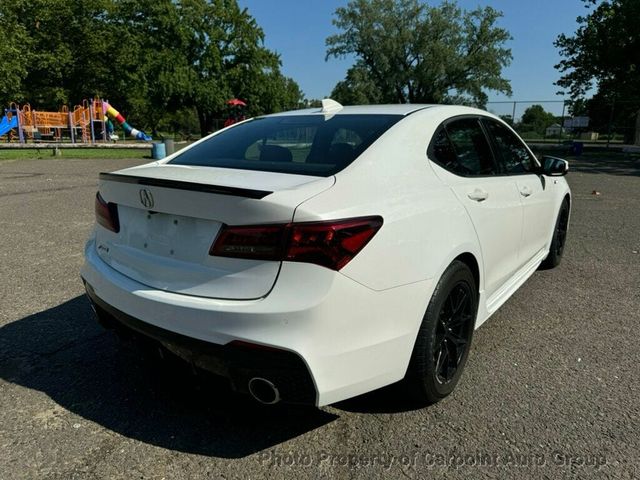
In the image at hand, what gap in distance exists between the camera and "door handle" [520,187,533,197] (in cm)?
356

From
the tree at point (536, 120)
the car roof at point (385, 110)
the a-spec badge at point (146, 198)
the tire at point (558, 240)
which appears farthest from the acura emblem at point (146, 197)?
the tree at point (536, 120)

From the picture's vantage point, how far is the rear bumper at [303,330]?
193cm

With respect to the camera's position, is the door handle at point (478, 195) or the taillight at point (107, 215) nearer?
the taillight at point (107, 215)

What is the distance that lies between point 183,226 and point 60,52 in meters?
44.4

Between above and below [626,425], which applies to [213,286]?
above

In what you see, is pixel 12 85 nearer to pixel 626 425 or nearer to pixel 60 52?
pixel 60 52

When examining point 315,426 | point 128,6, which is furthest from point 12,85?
point 315,426

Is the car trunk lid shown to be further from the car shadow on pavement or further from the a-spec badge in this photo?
the car shadow on pavement

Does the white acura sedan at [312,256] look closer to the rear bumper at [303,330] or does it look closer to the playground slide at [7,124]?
the rear bumper at [303,330]

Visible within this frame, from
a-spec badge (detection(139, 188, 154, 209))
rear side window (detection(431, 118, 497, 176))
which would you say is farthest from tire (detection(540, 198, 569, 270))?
a-spec badge (detection(139, 188, 154, 209))

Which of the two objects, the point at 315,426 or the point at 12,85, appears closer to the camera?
the point at 315,426

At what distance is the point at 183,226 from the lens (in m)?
2.20

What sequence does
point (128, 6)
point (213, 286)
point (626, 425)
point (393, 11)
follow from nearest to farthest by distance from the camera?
point (213, 286), point (626, 425), point (128, 6), point (393, 11)

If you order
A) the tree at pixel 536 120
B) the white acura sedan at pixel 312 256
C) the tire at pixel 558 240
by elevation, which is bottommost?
the tire at pixel 558 240
